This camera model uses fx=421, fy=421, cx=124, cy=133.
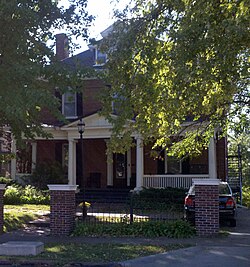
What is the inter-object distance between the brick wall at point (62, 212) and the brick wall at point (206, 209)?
3777 millimetres

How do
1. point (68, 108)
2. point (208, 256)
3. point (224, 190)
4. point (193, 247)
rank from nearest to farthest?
point (208, 256), point (193, 247), point (224, 190), point (68, 108)

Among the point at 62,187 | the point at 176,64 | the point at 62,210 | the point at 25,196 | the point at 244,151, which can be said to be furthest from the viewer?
the point at 244,151

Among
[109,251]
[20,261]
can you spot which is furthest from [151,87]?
[20,261]

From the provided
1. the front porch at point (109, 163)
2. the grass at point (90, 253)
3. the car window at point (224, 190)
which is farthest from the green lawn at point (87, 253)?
the front porch at point (109, 163)

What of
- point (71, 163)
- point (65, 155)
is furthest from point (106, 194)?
point (65, 155)

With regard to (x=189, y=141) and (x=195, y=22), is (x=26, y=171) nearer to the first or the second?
(x=189, y=141)

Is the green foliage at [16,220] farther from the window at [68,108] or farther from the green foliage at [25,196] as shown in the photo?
the window at [68,108]

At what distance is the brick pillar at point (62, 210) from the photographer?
1267 cm

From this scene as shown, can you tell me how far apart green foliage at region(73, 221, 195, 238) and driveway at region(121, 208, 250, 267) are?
697 millimetres

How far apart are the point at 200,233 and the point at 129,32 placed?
596 cm

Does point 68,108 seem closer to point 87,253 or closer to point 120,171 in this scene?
point 120,171

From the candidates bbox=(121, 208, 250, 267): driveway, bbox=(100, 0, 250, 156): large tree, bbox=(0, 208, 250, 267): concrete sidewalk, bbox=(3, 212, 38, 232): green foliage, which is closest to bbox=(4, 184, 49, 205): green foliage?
bbox=(3, 212, 38, 232): green foliage

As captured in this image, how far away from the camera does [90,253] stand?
997 centimetres

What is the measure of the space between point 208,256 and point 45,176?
14.3 m
